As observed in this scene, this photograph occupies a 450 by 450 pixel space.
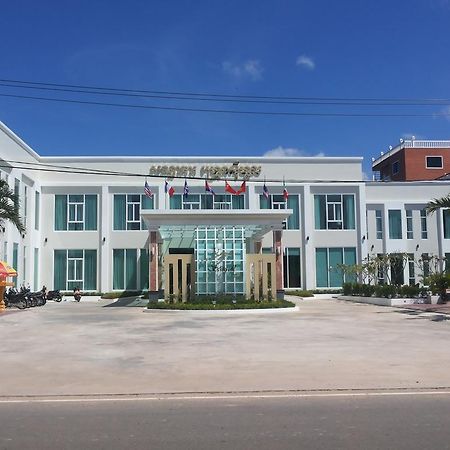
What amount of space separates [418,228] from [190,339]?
32662 millimetres

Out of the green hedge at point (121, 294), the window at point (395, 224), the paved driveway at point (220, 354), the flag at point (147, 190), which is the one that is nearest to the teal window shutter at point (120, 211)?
the flag at point (147, 190)

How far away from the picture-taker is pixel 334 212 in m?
42.7

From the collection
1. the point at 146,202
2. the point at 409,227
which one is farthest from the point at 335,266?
the point at 146,202

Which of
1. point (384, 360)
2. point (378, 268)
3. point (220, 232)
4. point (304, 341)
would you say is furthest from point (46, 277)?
point (384, 360)

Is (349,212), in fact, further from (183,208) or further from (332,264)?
(183,208)

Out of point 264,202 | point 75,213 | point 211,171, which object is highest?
point 211,171

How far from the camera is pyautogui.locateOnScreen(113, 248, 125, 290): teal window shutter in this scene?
40656 millimetres

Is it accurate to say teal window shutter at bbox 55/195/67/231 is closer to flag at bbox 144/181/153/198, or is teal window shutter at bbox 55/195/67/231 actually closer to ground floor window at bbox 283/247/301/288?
flag at bbox 144/181/153/198

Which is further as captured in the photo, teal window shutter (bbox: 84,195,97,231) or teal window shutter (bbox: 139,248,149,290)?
teal window shutter (bbox: 84,195,97,231)

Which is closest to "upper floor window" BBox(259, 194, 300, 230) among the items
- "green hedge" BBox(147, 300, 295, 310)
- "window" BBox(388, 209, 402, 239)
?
"window" BBox(388, 209, 402, 239)

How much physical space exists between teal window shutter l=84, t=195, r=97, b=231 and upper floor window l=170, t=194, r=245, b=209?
5554 mm

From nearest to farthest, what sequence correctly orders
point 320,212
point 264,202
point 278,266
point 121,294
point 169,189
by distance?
point 278,266 → point 121,294 → point 169,189 → point 264,202 → point 320,212

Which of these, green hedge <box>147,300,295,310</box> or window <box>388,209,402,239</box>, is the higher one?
window <box>388,209,402,239</box>

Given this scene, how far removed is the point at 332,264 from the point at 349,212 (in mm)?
4128
